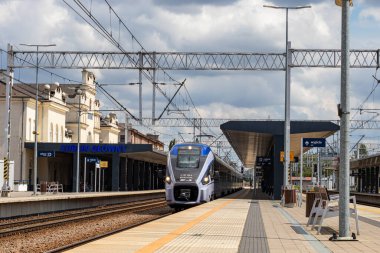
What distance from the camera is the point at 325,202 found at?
16.6 metres

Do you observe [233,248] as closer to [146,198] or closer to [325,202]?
[325,202]

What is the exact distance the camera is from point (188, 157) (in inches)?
1264

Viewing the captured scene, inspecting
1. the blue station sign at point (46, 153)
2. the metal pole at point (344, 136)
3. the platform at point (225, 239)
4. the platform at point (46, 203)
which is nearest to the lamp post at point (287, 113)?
the platform at point (46, 203)

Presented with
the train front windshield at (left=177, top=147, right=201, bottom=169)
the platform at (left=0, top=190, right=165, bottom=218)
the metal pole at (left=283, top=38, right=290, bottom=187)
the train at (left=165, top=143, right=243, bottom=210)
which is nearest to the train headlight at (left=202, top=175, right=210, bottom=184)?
the train at (left=165, top=143, right=243, bottom=210)

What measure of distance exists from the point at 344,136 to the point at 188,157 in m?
17.9

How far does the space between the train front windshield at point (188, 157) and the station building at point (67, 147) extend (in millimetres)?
25671

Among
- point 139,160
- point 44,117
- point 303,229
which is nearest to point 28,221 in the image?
point 303,229

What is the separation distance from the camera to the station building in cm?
6391

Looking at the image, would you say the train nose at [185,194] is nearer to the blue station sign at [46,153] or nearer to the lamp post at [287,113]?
the lamp post at [287,113]

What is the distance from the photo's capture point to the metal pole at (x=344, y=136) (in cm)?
1441

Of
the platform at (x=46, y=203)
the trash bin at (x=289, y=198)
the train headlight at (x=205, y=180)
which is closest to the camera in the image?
the platform at (x=46, y=203)

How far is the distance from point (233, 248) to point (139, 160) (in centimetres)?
6926

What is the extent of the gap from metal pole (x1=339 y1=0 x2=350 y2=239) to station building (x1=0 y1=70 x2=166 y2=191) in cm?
4381

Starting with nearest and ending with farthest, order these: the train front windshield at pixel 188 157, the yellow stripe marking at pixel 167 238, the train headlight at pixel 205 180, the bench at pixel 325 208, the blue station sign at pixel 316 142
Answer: the yellow stripe marking at pixel 167 238 < the bench at pixel 325 208 < the blue station sign at pixel 316 142 < the train front windshield at pixel 188 157 < the train headlight at pixel 205 180
